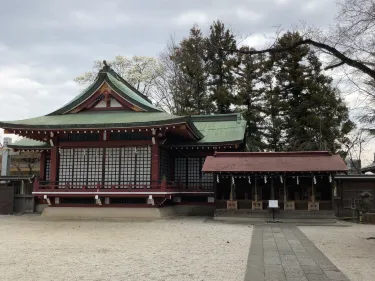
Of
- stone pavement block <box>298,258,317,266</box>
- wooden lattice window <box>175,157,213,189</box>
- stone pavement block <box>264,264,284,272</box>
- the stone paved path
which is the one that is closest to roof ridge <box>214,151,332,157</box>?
wooden lattice window <box>175,157,213,189</box>

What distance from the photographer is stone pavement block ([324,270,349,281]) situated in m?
7.89

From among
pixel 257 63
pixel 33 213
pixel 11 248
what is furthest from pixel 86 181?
pixel 257 63

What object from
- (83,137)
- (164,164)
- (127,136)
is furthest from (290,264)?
(83,137)

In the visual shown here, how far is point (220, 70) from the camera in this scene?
134 feet

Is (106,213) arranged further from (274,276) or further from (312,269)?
(274,276)

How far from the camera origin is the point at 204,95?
135 feet

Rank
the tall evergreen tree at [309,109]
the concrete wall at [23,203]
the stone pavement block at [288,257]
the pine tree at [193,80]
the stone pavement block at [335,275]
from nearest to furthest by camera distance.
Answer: the stone pavement block at [335,275] < the stone pavement block at [288,257] < the concrete wall at [23,203] < the tall evergreen tree at [309,109] < the pine tree at [193,80]

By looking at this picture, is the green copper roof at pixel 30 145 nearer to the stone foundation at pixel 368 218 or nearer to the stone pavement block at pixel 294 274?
the stone foundation at pixel 368 218

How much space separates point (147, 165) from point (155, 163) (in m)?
0.79

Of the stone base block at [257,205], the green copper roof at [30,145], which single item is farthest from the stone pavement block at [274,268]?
the green copper roof at [30,145]

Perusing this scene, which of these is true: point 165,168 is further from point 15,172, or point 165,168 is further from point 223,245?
point 15,172

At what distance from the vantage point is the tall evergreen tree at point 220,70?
128ft

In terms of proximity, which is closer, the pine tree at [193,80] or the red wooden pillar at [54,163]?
the red wooden pillar at [54,163]

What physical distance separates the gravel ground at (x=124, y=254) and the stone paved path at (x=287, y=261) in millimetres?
324
